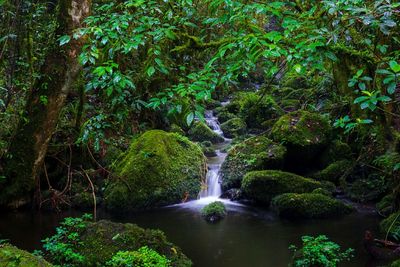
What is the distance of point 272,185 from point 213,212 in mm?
1385

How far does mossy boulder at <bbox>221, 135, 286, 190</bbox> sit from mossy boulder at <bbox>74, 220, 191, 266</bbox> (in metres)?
4.22

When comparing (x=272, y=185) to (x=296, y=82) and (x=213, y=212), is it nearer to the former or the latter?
(x=213, y=212)

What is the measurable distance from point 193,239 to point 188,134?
24.9 ft

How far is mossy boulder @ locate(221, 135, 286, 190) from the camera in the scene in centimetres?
945

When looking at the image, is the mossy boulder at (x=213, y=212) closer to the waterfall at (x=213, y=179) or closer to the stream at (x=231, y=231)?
the stream at (x=231, y=231)

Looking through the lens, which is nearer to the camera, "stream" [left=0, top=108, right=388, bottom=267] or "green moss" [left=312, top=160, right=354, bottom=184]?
"stream" [left=0, top=108, right=388, bottom=267]

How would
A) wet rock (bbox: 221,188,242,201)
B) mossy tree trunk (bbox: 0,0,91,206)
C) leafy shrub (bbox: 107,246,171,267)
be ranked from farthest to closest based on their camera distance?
wet rock (bbox: 221,188,242,201)
mossy tree trunk (bbox: 0,0,91,206)
leafy shrub (bbox: 107,246,171,267)

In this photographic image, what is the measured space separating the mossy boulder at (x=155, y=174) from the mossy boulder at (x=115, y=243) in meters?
2.97

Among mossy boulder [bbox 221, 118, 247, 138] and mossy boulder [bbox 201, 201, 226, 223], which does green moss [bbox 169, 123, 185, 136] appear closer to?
mossy boulder [bbox 221, 118, 247, 138]

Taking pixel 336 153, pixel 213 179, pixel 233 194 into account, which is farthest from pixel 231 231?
pixel 336 153

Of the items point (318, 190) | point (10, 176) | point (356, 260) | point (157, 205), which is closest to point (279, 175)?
point (318, 190)

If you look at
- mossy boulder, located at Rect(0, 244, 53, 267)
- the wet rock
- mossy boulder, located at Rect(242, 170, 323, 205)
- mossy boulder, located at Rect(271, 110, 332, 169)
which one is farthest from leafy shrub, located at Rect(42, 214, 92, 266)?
mossy boulder, located at Rect(271, 110, 332, 169)

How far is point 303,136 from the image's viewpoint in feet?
32.3

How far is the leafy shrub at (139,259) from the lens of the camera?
4.46m
